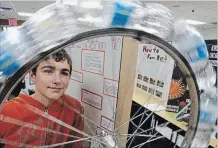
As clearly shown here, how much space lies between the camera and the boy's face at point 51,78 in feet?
2.21

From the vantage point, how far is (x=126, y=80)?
81 centimetres

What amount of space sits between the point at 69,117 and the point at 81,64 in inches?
7.7

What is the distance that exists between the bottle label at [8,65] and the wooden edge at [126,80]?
43 centimetres

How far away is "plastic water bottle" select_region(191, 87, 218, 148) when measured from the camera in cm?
58

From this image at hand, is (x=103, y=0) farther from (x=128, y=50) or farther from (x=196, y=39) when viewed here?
(x=128, y=50)

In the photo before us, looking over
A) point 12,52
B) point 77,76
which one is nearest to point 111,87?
point 77,76

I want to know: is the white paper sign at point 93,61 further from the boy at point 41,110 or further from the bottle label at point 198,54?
the bottle label at point 198,54

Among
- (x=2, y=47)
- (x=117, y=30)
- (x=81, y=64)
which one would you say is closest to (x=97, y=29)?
(x=117, y=30)

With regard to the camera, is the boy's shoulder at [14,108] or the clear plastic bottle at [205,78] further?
the boy's shoulder at [14,108]

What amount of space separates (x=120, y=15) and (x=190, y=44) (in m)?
0.20

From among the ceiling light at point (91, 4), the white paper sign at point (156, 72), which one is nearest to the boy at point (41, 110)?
the ceiling light at point (91, 4)

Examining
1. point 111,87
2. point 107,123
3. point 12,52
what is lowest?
point 107,123

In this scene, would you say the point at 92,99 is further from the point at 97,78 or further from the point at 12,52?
the point at 12,52

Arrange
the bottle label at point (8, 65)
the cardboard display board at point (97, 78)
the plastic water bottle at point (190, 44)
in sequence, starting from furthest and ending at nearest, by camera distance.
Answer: the cardboard display board at point (97, 78) < the plastic water bottle at point (190, 44) < the bottle label at point (8, 65)
